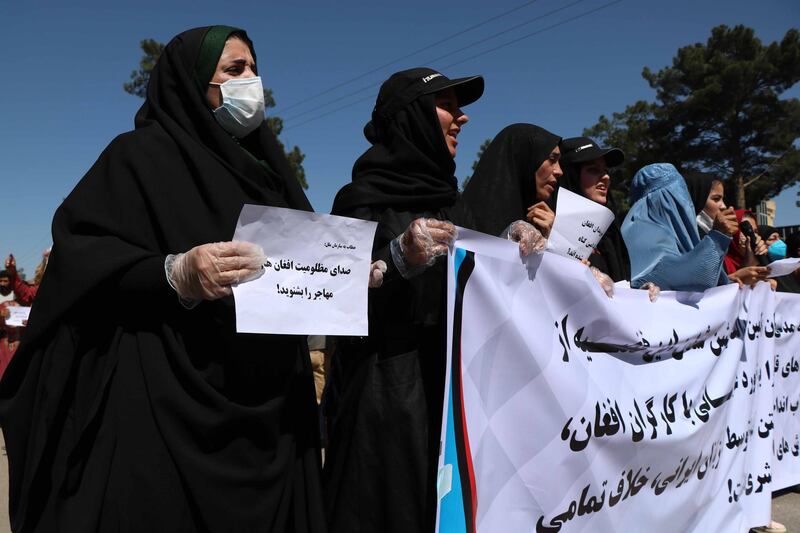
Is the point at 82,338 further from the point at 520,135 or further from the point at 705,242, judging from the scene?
the point at 705,242

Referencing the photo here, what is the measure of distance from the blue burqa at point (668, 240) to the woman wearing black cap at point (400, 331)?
1309 mm

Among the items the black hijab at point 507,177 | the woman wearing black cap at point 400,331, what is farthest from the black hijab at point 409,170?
the black hijab at point 507,177

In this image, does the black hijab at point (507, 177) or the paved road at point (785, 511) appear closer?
the black hijab at point (507, 177)

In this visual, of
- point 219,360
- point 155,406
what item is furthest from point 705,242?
point 155,406

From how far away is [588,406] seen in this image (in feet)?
7.27

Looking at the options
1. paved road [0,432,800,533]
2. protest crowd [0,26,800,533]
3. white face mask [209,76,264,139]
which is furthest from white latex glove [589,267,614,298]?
paved road [0,432,800,533]

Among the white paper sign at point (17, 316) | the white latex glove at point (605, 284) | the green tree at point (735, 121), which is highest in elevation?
the green tree at point (735, 121)

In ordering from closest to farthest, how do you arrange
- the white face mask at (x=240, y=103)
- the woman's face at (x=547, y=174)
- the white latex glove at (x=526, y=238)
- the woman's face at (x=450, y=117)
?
the white face mask at (x=240, y=103)
the white latex glove at (x=526, y=238)
the woman's face at (x=450, y=117)
the woman's face at (x=547, y=174)

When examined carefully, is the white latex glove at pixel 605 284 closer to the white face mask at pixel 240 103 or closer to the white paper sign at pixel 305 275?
the white paper sign at pixel 305 275

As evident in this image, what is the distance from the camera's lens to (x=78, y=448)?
1.57 metres

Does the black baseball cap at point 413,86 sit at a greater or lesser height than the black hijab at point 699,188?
greater

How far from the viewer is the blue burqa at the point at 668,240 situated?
9.39 ft

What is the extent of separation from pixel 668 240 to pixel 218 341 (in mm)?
2369

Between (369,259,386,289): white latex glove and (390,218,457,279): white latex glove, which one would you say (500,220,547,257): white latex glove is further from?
(369,259,386,289): white latex glove
